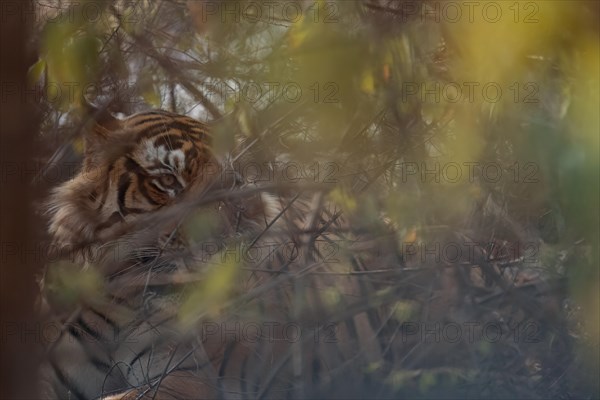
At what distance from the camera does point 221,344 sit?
6.50 ft

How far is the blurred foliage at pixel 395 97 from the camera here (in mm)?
1313

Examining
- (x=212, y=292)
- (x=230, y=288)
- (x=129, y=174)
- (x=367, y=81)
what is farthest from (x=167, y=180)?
(x=367, y=81)

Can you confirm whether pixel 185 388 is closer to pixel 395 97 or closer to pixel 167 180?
pixel 167 180

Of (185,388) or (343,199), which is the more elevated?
(343,199)

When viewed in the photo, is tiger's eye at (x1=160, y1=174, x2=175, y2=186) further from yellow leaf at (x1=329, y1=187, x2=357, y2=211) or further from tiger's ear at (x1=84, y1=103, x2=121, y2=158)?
yellow leaf at (x1=329, y1=187, x2=357, y2=211)

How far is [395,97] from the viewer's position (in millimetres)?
1428

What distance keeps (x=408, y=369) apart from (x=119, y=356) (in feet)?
2.37

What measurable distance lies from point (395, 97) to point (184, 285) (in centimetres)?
60

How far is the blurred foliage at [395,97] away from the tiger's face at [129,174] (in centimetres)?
6

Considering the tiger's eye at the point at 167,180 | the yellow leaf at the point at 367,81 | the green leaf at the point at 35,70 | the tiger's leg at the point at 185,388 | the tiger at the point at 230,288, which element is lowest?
the tiger's leg at the point at 185,388

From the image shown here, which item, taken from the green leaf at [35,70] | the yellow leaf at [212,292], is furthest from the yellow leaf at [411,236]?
the green leaf at [35,70]

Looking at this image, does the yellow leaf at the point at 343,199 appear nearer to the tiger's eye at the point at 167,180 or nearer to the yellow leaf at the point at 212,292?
the yellow leaf at the point at 212,292

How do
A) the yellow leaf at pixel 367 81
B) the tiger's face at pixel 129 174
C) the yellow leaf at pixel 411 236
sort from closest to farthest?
the yellow leaf at pixel 367 81, the yellow leaf at pixel 411 236, the tiger's face at pixel 129 174

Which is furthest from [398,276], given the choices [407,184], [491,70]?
[491,70]
